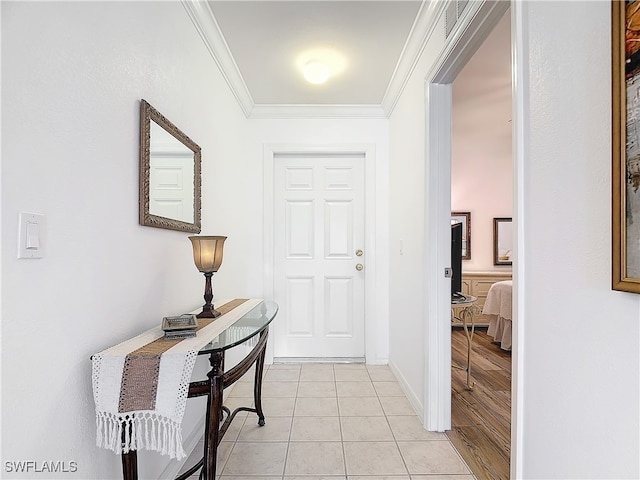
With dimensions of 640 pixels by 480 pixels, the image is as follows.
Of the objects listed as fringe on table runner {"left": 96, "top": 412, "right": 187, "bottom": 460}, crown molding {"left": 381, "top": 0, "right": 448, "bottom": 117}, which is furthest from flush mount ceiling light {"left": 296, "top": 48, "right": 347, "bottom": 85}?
fringe on table runner {"left": 96, "top": 412, "right": 187, "bottom": 460}

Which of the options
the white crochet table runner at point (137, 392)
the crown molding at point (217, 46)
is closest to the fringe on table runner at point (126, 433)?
the white crochet table runner at point (137, 392)

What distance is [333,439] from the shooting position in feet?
6.72

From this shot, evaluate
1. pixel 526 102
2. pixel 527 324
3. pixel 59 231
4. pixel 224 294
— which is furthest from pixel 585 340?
pixel 224 294

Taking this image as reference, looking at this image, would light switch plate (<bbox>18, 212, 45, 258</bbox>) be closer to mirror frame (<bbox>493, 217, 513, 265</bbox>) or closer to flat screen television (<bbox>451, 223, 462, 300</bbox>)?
flat screen television (<bbox>451, 223, 462, 300</bbox>)

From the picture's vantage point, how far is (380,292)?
3.38 metres

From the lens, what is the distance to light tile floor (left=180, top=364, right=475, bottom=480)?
176 centimetres

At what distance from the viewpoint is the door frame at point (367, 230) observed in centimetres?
337

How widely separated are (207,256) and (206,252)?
0.02 metres

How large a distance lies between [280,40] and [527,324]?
216 cm

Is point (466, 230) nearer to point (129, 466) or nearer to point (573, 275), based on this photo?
point (573, 275)

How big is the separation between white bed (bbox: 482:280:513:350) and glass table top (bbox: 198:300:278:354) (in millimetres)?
2591

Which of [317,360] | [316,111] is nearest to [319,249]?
[317,360]

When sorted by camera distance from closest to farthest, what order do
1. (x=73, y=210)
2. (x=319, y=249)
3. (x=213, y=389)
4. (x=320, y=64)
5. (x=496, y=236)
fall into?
(x=73, y=210) < (x=213, y=389) < (x=320, y=64) < (x=319, y=249) < (x=496, y=236)

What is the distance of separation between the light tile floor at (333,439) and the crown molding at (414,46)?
234 centimetres
